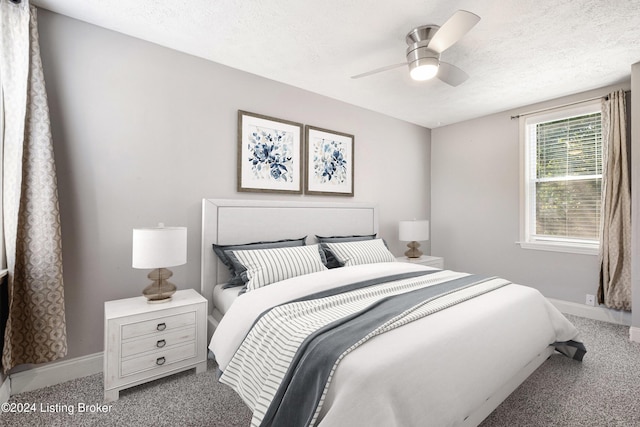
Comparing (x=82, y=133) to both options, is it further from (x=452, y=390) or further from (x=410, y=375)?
(x=452, y=390)

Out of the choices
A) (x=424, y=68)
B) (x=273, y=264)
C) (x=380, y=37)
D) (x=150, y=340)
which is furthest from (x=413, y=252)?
(x=150, y=340)

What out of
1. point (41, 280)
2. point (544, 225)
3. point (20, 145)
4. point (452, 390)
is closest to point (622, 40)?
point (544, 225)

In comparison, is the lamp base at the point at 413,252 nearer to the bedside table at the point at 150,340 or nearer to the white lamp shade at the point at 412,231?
the white lamp shade at the point at 412,231

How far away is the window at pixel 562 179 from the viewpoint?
3352 mm

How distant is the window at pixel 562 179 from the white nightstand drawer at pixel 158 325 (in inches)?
152

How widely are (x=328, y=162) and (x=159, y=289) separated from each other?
2.16m

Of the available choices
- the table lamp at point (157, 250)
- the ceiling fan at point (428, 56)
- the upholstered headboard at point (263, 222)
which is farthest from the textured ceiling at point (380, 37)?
the table lamp at point (157, 250)

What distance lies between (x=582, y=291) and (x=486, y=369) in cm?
278

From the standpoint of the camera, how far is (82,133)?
2.17m

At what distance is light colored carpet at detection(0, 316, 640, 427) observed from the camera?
173 cm

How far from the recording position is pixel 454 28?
5.86 feet

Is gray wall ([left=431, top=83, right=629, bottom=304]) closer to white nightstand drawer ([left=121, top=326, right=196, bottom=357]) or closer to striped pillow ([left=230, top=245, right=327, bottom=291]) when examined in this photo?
striped pillow ([left=230, top=245, right=327, bottom=291])

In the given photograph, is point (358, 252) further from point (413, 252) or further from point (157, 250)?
point (157, 250)

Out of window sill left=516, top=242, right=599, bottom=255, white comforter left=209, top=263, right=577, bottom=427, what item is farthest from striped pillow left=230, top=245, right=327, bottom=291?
window sill left=516, top=242, right=599, bottom=255
